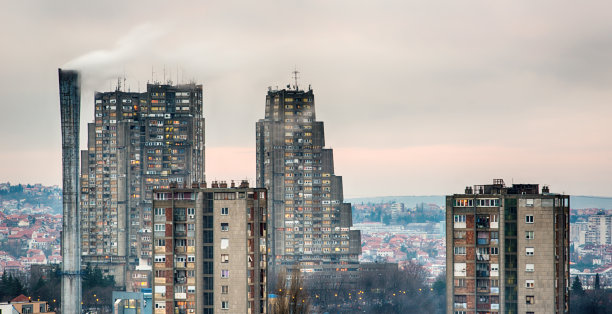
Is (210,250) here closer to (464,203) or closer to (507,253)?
(464,203)

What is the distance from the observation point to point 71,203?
13038 cm

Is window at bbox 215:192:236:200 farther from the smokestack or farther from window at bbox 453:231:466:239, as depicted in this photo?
the smokestack

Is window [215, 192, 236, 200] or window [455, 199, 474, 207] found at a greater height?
window [215, 192, 236, 200]

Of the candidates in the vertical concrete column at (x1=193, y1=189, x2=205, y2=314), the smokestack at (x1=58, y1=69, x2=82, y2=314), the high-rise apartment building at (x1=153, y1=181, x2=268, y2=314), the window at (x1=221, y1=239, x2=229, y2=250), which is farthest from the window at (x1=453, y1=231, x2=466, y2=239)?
the smokestack at (x1=58, y1=69, x2=82, y2=314)

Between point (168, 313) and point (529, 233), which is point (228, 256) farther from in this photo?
point (529, 233)

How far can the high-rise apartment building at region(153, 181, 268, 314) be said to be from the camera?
86312 millimetres

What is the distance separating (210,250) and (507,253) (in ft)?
65.0

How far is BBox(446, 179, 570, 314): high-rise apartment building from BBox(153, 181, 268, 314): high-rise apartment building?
13.2 meters

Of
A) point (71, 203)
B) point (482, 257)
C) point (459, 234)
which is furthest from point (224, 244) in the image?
point (71, 203)

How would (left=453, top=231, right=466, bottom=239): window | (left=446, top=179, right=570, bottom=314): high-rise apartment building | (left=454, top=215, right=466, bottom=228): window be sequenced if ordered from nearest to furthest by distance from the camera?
(left=446, top=179, right=570, bottom=314): high-rise apartment building → (left=453, top=231, right=466, bottom=239): window → (left=454, top=215, right=466, bottom=228): window

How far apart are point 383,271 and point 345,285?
8779mm

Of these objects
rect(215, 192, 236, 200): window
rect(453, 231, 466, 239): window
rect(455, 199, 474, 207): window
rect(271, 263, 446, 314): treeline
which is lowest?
rect(271, 263, 446, 314): treeline

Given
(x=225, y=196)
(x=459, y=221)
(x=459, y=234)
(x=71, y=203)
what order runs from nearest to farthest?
(x=225, y=196) → (x=459, y=234) → (x=459, y=221) → (x=71, y=203)

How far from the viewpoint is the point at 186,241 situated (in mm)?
87688
